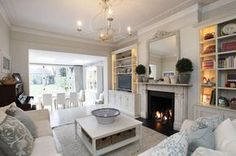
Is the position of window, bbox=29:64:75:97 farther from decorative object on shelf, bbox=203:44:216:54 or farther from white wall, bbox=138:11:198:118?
decorative object on shelf, bbox=203:44:216:54

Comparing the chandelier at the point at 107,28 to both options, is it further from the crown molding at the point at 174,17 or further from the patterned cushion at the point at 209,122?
the patterned cushion at the point at 209,122

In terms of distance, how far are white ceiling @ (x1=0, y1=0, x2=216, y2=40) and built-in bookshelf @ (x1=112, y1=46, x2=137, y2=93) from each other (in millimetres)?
1174

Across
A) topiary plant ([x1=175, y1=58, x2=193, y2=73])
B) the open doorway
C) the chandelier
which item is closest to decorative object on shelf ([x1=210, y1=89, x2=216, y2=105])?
topiary plant ([x1=175, y1=58, x2=193, y2=73])

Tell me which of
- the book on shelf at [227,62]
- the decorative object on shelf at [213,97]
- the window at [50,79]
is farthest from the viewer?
the window at [50,79]

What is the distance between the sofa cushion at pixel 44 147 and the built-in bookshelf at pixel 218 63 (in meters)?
2.89

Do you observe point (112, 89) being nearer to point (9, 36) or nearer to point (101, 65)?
point (101, 65)

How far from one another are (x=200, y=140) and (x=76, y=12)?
3295 millimetres

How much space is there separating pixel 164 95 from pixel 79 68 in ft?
23.4

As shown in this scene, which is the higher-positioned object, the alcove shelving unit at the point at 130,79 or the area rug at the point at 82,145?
the alcove shelving unit at the point at 130,79

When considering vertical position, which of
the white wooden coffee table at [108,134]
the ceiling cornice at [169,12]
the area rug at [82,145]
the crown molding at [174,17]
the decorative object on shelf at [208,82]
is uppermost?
the ceiling cornice at [169,12]

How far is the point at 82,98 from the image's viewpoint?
24.0ft

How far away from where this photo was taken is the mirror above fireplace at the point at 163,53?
3418 mm

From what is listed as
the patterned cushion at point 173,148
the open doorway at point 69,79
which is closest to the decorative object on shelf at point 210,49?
the patterned cushion at point 173,148

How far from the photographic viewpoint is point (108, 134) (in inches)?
84.6
